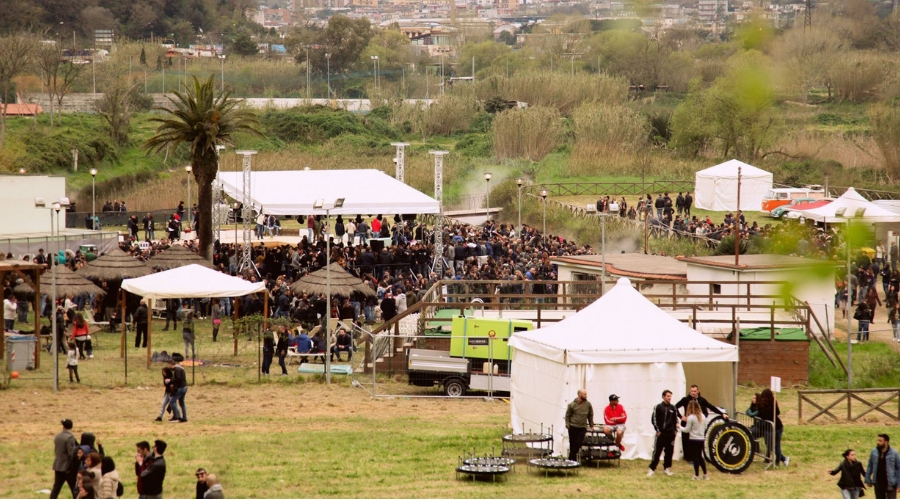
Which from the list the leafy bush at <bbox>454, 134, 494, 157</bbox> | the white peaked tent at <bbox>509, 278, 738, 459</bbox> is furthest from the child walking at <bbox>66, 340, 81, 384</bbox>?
the leafy bush at <bbox>454, 134, 494, 157</bbox>

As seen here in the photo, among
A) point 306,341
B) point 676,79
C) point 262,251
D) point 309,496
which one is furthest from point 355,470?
point 676,79

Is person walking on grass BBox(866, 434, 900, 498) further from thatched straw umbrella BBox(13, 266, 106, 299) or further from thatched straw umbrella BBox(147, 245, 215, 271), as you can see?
thatched straw umbrella BBox(147, 245, 215, 271)

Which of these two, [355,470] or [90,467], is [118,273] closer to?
[355,470]

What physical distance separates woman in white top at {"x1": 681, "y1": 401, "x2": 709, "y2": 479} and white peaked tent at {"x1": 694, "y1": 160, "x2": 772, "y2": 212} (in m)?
31.1

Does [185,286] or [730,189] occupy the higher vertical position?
[730,189]

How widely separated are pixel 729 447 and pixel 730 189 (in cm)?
3192

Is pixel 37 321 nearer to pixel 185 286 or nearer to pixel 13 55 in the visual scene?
pixel 185 286

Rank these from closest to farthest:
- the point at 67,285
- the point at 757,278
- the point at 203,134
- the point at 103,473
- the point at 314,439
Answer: the point at 103,473 → the point at 314,439 → the point at 67,285 → the point at 757,278 → the point at 203,134

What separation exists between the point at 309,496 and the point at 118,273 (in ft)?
48.3

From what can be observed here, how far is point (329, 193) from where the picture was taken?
34688mm

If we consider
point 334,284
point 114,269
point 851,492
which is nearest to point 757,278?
point 334,284

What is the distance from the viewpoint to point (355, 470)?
50.2 ft

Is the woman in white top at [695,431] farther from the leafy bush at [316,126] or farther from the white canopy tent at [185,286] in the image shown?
the leafy bush at [316,126]

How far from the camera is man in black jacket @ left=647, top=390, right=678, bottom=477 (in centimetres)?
1521
